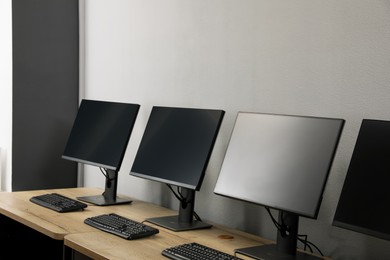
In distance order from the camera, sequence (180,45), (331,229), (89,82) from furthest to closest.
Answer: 1. (89,82)
2. (180,45)
3. (331,229)

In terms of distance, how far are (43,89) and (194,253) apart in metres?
2.06

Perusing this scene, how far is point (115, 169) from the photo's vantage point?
2.76 m

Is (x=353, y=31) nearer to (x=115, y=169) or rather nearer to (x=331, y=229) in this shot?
(x=331, y=229)

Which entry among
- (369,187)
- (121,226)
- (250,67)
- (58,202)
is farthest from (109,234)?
(369,187)

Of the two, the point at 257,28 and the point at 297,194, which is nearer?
the point at 297,194

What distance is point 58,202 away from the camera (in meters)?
2.72

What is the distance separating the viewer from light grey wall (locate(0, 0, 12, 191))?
11.4 feet

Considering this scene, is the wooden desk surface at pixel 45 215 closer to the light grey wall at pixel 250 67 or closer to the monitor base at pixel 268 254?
the light grey wall at pixel 250 67

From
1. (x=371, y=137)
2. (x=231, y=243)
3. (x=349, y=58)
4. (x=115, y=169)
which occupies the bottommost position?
(x=231, y=243)

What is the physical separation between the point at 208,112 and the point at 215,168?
0.36 metres

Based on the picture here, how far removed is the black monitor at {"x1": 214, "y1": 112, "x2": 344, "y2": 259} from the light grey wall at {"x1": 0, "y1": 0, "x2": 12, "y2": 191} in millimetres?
1886

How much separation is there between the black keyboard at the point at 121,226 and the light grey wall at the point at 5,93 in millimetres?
1348

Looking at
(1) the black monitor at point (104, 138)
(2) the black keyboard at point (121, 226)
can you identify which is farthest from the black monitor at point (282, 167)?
(1) the black monitor at point (104, 138)

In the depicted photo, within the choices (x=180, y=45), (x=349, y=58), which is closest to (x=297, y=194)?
(x=349, y=58)
